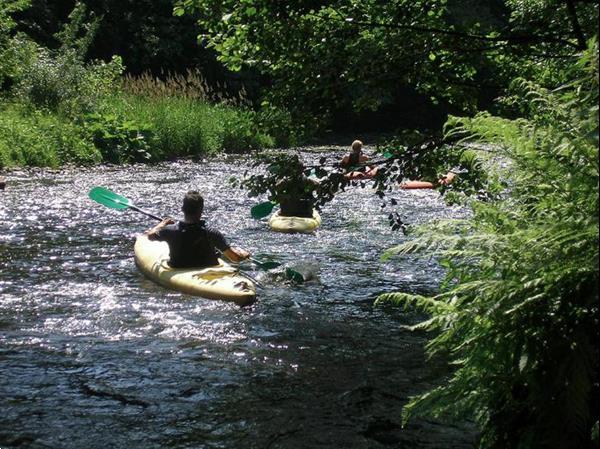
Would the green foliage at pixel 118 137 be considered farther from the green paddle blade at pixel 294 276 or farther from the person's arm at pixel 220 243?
the person's arm at pixel 220 243

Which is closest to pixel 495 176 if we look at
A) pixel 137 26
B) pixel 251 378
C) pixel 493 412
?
pixel 493 412

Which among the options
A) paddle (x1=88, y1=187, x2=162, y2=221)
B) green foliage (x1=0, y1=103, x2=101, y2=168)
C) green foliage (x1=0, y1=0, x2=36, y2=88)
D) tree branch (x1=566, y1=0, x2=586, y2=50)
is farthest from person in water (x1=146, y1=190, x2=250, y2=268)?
green foliage (x1=0, y1=0, x2=36, y2=88)

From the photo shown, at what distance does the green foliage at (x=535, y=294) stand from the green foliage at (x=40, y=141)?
504 inches

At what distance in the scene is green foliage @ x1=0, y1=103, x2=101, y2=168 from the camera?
1498cm

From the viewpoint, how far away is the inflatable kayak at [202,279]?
22.9 feet

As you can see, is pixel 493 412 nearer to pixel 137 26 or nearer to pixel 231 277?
pixel 231 277

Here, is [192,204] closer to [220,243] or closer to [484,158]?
[220,243]

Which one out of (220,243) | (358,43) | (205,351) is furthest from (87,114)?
(358,43)

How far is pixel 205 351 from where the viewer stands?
5840 millimetres

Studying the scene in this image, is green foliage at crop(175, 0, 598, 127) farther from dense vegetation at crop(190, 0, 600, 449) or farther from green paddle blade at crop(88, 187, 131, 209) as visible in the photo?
green paddle blade at crop(88, 187, 131, 209)

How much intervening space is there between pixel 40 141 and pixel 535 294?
13.9 meters

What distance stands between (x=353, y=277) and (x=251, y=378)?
10.4 feet

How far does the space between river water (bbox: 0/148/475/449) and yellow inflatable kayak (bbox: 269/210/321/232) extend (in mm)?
119

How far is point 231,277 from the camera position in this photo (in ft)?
23.8
